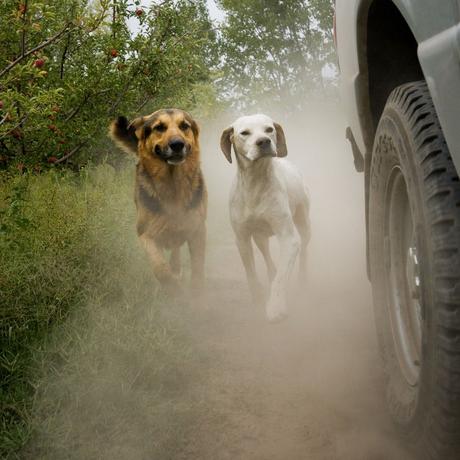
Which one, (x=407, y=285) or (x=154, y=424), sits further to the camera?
(x=154, y=424)

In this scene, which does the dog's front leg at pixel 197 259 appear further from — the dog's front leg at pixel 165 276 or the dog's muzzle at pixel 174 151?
the dog's muzzle at pixel 174 151

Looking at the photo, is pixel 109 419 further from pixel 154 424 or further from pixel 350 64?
pixel 350 64

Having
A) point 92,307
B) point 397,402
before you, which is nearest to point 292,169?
point 92,307

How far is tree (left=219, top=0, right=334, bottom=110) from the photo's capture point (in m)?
22.5

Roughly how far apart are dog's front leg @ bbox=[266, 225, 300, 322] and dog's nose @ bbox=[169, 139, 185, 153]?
44.3 inches

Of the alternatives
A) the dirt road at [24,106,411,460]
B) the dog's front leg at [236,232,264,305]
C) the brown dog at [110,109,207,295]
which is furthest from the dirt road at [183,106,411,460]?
the brown dog at [110,109,207,295]

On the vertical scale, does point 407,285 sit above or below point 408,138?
below

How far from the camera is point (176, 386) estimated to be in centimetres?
317

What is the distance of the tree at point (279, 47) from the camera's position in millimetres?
22531

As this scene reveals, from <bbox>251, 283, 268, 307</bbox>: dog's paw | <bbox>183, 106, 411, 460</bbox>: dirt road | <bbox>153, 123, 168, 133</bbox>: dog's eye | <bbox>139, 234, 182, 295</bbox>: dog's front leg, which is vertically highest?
<bbox>153, 123, 168, 133</bbox>: dog's eye

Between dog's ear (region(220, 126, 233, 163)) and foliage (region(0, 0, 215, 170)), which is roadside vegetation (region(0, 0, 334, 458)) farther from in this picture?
dog's ear (region(220, 126, 233, 163))

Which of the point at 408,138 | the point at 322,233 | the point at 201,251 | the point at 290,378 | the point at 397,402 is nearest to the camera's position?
the point at 408,138

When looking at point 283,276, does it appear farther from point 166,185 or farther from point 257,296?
point 166,185

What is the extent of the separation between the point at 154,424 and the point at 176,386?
479 mm
